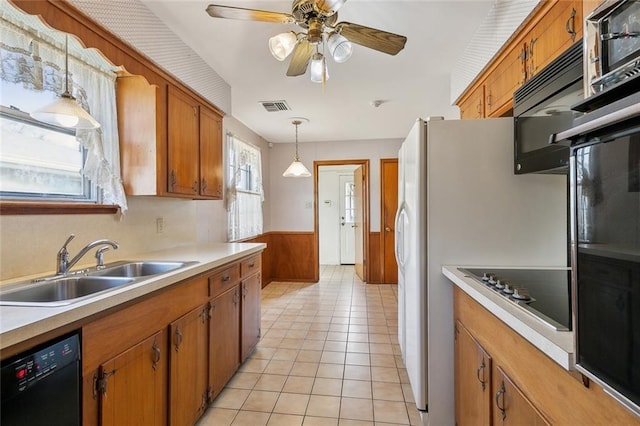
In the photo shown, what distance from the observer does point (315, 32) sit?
4.93ft

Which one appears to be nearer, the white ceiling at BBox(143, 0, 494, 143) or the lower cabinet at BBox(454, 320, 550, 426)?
the lower cabinet at BBox(454, 320, 550, 426)

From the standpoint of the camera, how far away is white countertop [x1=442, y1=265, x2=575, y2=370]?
710 millimetres

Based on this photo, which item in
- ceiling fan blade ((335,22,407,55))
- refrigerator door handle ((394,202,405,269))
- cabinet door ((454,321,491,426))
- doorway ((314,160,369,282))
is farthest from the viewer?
doorway ((314,160,369,282))

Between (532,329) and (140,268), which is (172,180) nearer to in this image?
(140,268)

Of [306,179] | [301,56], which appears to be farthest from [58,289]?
[306,179]

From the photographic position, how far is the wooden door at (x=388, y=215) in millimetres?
4934

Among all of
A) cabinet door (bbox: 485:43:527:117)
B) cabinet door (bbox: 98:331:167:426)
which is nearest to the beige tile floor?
cabinet door (bbox: 98:331:167:426)

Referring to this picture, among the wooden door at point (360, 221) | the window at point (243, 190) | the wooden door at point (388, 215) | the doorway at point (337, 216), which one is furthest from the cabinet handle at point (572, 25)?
the doorway at point (337, 216)

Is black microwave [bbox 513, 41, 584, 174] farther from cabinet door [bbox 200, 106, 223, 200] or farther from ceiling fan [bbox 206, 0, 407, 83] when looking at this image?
cabinet door [bbox 200, 106, 223, 200]

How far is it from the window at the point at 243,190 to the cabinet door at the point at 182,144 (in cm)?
126

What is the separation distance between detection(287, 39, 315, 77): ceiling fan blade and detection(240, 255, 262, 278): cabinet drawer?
1409 millimetres

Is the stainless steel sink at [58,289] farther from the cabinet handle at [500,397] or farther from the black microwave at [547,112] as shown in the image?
the black microwave at [547,112]

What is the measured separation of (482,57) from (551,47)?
0.65 metres

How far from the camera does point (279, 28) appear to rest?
1914 millimetres
